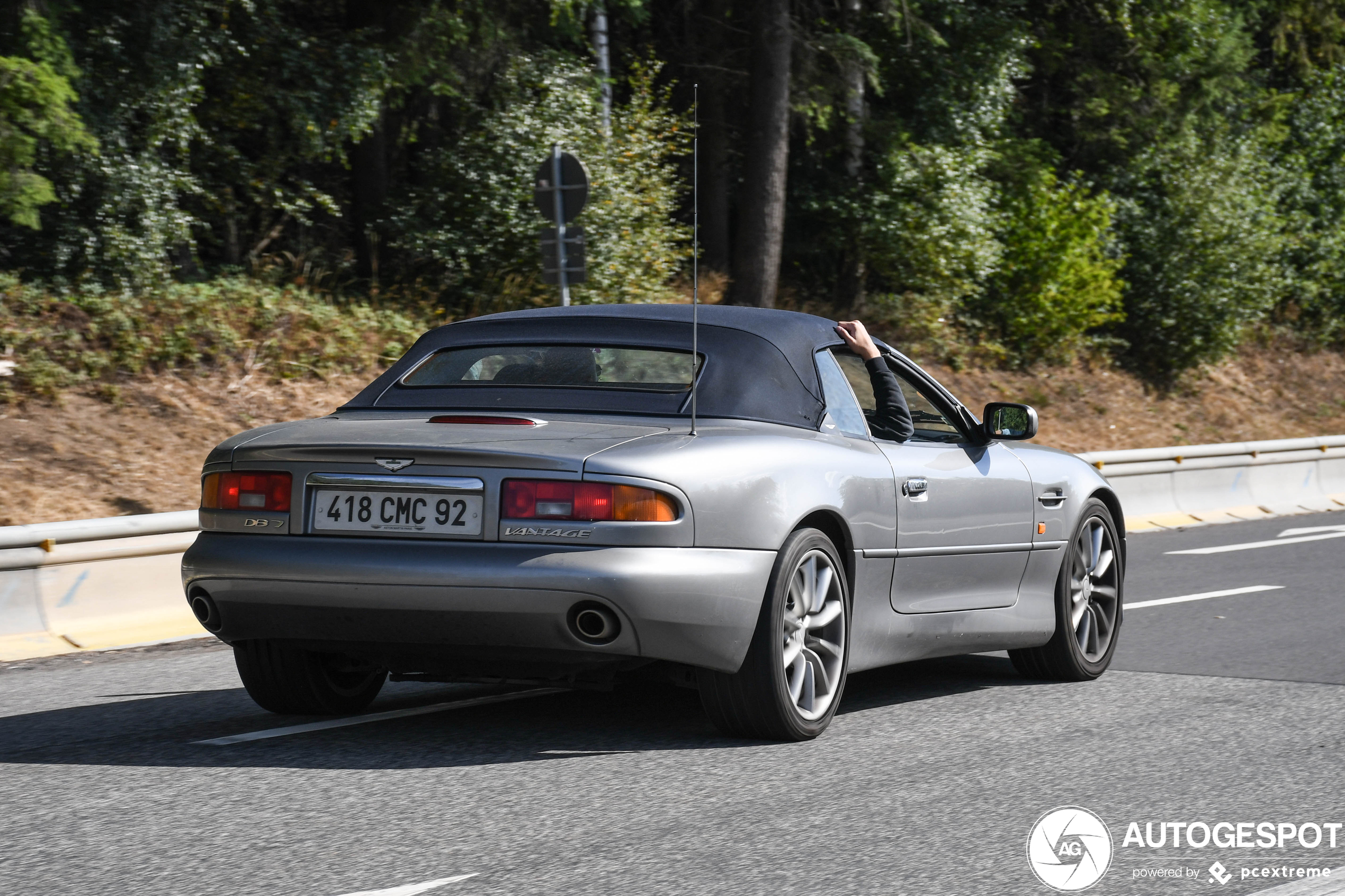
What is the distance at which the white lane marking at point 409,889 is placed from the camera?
3623 millimetres

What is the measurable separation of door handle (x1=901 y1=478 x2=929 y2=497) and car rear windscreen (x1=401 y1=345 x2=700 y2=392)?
887 millimetres

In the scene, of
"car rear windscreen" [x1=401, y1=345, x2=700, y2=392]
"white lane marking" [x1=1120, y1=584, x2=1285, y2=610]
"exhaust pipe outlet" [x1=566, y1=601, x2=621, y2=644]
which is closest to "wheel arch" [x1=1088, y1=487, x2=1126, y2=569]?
"white lane marking" [x1=1120, y1=584, x2=1285, y2=610]

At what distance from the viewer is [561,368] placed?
5.76m

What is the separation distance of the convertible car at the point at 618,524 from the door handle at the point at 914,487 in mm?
12

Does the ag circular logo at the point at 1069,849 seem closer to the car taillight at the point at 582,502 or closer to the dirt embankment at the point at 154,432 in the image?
the car taillight at the point at 582,502

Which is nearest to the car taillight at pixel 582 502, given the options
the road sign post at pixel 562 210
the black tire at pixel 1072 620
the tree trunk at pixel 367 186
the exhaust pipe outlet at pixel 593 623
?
the exhaust pipe outlet at pixel 593 623

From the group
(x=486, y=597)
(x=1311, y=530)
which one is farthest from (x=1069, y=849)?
(x=1311, y=530)

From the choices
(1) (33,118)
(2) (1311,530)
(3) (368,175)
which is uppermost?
(1) (33,118)

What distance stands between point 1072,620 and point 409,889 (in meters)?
3.94

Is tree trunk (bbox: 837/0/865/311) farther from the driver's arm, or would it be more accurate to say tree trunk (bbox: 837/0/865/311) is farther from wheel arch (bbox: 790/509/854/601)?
wheel arch (bbox: 790/509/854/601)

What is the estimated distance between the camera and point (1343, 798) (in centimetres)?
470

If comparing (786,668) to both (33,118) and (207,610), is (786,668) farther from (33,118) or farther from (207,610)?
(33,118)

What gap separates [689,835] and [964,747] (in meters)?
1.52

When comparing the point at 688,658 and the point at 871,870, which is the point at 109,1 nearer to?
the point at 688,658
